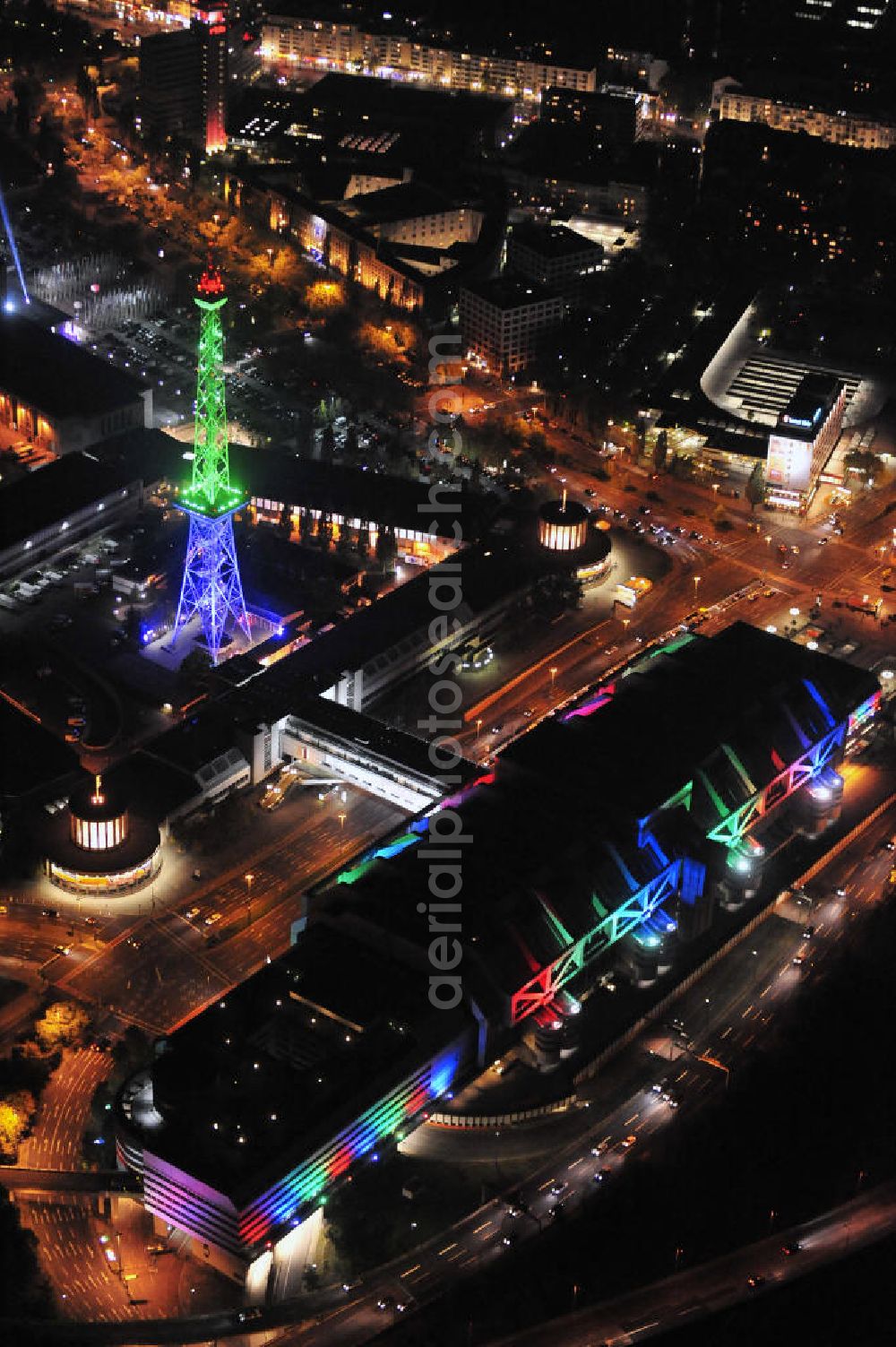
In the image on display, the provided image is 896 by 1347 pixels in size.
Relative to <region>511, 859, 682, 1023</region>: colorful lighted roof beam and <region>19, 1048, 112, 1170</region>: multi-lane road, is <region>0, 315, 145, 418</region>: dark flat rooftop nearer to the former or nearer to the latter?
<region>511, 859, 682, 1023</region>: colorful lighted roof beam

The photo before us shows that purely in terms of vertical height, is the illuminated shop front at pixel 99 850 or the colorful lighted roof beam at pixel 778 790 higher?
the colorful lighted roof beam at pixel 778 790

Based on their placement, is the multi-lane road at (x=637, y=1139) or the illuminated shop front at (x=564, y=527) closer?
the multi-lane road at (x=637, y=1139)

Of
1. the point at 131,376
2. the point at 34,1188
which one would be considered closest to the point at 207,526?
the point at 131,376

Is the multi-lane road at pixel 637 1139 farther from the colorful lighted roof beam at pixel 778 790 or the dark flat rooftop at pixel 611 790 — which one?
the dark flat rooftop at pixel 611 790

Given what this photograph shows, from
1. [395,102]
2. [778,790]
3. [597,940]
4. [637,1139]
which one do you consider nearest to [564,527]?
[778,790]

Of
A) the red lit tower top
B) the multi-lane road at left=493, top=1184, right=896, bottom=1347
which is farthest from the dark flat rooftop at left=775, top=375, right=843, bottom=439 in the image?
the multi-lane road at left=493, top=1184, right=896, bottom=1347

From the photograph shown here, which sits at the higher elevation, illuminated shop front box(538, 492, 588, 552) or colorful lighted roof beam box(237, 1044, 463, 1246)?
illuminated shop front box(538, 492, 588, 552)

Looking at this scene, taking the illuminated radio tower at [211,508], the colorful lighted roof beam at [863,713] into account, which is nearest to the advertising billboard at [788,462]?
the colorful lighted roof beam at [863,713]
